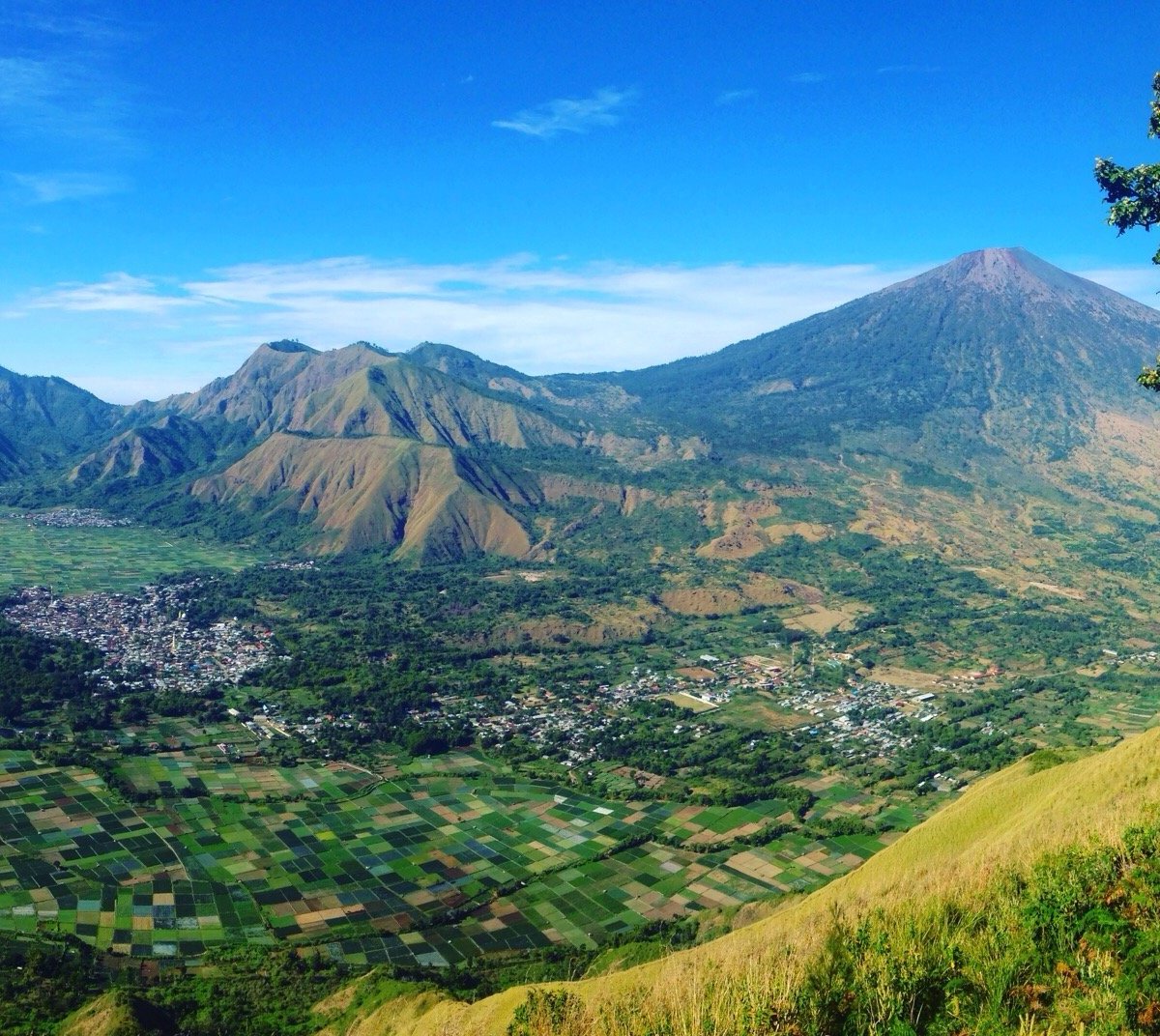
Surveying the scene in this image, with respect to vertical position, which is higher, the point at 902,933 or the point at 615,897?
the point at 902,933

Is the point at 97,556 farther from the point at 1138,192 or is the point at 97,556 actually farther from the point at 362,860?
the point at 1138,192

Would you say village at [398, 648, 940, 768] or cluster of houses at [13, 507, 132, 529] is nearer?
village at [398, 648, 940, 768]

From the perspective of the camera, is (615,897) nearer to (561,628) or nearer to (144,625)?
(561,628)

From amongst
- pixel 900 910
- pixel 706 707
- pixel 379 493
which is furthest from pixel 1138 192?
pixel 379 493

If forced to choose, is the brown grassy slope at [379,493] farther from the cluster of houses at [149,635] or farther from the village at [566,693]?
the village at [566,693]

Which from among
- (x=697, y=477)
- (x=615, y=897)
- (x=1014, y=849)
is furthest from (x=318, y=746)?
(x=697, y=477)

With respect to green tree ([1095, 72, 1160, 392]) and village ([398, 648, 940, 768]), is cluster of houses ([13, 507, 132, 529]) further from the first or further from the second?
green tree ([1095, 72, 1160, 392])

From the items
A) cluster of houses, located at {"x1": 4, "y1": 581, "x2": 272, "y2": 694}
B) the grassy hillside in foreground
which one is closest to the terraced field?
the grassy hillside in foreground
